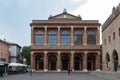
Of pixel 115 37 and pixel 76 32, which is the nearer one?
pixel 115 37

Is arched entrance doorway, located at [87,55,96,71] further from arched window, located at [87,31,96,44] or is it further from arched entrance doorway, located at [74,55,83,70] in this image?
arched window, located at [87,31,96,44]

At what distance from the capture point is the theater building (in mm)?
91500

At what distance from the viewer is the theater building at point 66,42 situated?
91.5m

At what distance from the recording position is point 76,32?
9381cm

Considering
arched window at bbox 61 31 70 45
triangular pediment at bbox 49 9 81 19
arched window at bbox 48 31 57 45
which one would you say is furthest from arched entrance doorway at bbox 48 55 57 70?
triangular pediment at bbox 49 9 81 19

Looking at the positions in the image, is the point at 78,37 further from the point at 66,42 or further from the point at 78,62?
the point at 78,62

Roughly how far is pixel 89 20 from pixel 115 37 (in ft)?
121

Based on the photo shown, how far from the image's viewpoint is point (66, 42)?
93.2 metres

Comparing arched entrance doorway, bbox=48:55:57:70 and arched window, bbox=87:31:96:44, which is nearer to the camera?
arched window, bbox=87:31:96:44

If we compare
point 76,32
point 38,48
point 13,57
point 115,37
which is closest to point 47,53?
point 38,48

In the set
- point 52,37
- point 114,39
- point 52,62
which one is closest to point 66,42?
point 52,37

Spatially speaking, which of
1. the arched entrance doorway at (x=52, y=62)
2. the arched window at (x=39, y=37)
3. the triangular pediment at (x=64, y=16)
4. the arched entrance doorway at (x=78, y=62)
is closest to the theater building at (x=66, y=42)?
the arched window at (x=39, y=37)

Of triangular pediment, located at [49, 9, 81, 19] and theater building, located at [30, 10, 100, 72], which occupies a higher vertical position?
triangular pediment, located at [49, 9, 81, 19]

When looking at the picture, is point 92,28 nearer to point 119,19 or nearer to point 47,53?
point 47,53
